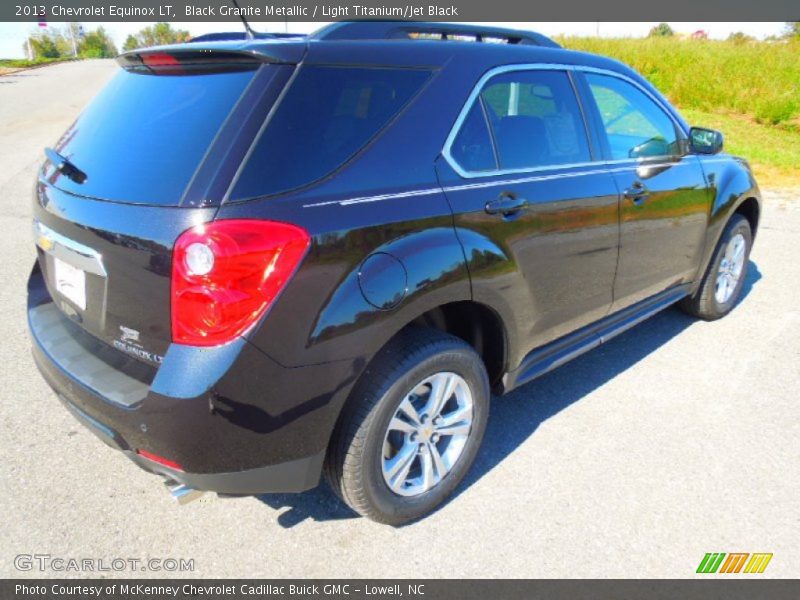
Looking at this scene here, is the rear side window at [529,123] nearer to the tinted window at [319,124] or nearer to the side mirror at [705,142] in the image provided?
the tinted window at [319,124]

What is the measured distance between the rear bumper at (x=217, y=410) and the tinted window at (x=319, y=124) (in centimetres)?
53

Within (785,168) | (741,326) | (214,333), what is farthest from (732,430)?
(785,168)

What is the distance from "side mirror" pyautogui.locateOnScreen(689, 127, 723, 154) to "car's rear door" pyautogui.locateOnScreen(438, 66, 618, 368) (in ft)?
3.84

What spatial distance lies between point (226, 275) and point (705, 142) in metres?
3.33

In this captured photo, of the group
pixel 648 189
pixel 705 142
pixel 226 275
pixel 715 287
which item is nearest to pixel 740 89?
pixel 715 287

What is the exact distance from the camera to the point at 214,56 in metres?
2.06

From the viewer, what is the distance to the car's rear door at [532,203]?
7.79ft

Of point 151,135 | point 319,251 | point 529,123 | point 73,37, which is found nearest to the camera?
point 319,251

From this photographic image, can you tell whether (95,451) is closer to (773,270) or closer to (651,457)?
(651,457)

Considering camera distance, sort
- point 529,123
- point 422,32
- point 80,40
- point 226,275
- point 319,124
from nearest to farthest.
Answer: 1. point 226,275
2. point 319,124
3. point 422,32
4. point 529,123
5. point 80,40

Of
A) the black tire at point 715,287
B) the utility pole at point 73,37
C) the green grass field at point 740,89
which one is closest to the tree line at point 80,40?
the utility pole at point 73,37

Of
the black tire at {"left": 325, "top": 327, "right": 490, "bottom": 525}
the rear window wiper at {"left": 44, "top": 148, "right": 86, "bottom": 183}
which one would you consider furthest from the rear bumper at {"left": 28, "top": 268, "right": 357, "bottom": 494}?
the rear window wiper at {"left": 44, "top": 148, "right": 86, "bottom": 183}

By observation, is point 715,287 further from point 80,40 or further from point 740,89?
point 80,40

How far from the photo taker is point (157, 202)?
73.7 inches
